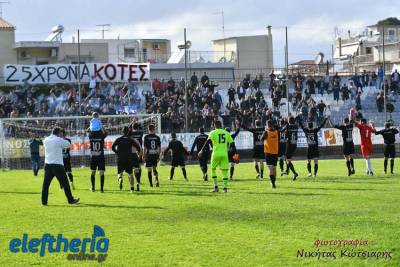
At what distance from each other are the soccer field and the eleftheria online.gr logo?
180mm

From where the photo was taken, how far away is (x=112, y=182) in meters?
28.9

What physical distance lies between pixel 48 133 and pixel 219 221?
27.8m

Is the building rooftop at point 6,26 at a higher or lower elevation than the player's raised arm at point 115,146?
higher

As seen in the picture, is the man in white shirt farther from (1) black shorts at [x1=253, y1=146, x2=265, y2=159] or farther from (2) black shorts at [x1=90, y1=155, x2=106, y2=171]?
(1) black shorts at [x1=253, y1=146, x2=265, y2=159]

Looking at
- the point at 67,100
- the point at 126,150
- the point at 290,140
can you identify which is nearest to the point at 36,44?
the point at 67,100

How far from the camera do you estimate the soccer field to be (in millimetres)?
12180

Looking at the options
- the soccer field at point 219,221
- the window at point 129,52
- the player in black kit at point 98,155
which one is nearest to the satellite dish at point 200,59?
the window at point 129,52

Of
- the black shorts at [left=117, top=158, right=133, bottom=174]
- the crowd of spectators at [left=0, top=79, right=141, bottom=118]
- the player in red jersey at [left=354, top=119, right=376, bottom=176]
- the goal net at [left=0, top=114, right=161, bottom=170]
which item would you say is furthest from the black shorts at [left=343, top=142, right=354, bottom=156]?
the crowd of spectators at [left=0, top=79, right=141, bottom=118]

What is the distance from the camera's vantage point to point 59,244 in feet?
44.3

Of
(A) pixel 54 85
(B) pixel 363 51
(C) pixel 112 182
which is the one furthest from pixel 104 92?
(B) pixel 363 51

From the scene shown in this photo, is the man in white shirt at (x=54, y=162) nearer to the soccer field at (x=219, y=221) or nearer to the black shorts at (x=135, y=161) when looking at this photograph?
the soccer field at (x=219, y=221)

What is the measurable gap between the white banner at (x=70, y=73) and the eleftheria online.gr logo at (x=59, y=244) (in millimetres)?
34991

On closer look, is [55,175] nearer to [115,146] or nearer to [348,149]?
[115,146]

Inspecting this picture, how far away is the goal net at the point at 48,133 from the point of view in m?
40.9
